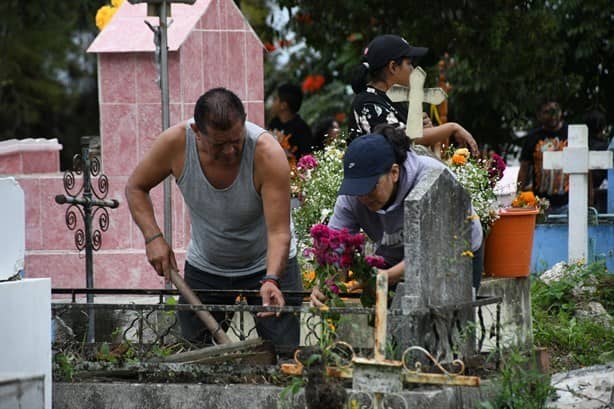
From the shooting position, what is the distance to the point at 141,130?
1032 centimetres

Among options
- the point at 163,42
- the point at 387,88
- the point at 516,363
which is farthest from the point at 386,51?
the point at 163,42

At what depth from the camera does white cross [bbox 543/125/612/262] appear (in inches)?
403

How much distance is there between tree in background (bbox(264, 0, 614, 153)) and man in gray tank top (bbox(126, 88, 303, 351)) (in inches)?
283

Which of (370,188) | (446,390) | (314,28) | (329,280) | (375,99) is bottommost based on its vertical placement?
(446,390)

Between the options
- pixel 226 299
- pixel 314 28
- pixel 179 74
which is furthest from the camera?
pixel 314 28

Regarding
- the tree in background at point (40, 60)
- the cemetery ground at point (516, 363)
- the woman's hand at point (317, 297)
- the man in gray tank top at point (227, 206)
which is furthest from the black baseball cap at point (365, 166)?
the tree in background at point (40, 60)

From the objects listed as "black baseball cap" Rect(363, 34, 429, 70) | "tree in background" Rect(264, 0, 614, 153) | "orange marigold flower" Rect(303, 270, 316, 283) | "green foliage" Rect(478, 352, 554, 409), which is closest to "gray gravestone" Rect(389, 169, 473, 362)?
"green foliage" Rect(478, 352, 554, 409)

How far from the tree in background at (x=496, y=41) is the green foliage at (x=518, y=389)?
7664 millimetres

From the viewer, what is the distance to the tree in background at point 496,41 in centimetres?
1330

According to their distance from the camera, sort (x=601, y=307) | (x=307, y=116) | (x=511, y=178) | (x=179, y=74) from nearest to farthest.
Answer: (x=601, y=307) < (x=179, y=74) < (x=511, y=178) < (x=307, y=116)

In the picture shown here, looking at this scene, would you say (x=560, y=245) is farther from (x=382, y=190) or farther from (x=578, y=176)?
(x=382, y=190)

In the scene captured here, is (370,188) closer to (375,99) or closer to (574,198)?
(375,99)

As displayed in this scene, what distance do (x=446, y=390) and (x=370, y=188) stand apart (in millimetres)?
897

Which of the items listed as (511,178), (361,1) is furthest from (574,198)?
(361,1)
